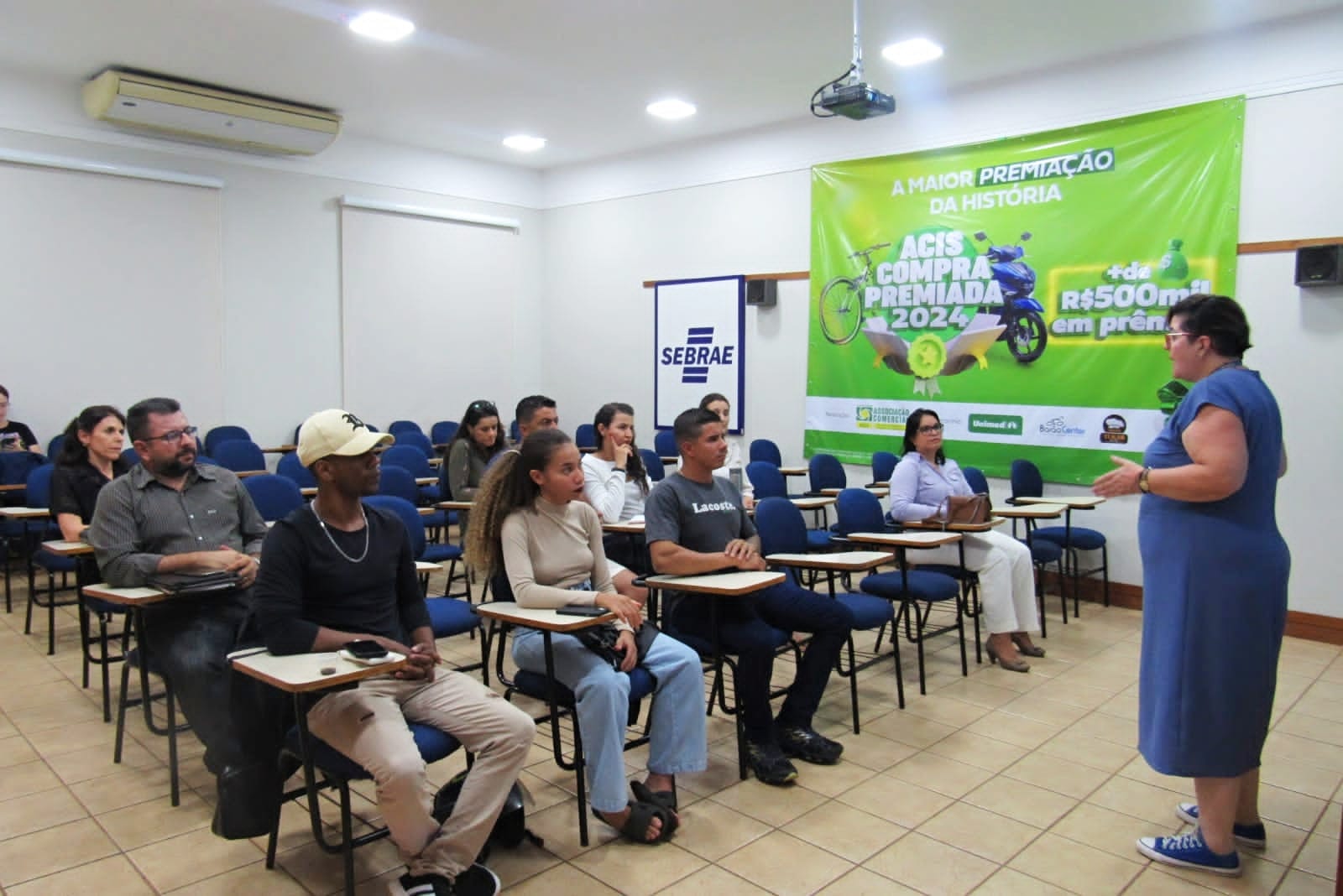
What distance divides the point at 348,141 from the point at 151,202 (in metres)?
1.76

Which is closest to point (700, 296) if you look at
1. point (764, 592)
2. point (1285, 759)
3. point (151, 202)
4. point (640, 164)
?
point (640, 164)

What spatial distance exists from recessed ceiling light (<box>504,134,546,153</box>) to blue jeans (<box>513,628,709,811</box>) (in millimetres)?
6138

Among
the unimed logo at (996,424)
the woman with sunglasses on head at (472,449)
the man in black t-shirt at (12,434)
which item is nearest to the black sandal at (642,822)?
the woman with sunglasses on head at (472,449)

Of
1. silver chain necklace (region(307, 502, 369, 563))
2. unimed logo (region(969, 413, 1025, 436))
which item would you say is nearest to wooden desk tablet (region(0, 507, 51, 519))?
silver chain necklace (region(307, 502, 369, 563))

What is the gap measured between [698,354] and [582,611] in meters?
5.65

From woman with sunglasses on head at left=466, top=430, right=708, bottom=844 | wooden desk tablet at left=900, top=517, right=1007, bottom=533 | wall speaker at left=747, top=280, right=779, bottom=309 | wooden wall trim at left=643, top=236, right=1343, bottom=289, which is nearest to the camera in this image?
woman with sunglasses on head at left=466, top=430, right=708, bottom=844

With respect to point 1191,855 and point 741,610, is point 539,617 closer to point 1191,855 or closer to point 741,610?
point 741,610

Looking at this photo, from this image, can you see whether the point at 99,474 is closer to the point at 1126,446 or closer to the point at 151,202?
the point at 151,202

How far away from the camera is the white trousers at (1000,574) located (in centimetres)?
459

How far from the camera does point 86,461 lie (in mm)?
4250

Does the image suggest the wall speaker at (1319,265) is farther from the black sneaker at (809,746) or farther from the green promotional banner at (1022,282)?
the black sneaker at (809,746)

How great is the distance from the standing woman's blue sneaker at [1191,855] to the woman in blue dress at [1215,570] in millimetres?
90

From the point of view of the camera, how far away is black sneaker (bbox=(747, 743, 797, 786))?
328 cm

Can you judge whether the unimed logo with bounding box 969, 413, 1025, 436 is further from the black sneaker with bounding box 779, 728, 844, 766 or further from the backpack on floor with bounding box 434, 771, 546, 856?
the backpack on floor with bounding box 434, 771, 546, 856
